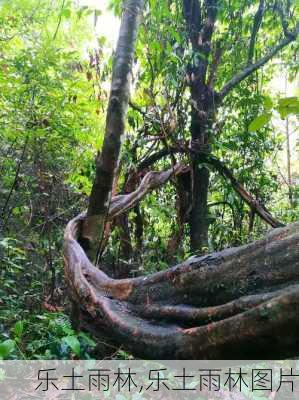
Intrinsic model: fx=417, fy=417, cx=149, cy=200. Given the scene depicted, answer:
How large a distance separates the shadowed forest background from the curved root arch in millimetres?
→ 1783

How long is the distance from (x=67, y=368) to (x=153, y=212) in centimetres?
215

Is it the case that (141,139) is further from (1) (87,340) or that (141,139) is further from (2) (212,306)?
(2) (212,306)

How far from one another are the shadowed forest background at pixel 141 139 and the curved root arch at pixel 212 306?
1783mm

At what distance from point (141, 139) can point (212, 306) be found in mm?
2946

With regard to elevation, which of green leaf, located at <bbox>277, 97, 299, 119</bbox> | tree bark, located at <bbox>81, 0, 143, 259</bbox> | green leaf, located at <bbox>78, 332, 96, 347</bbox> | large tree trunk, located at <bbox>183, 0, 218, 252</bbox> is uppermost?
large tree trunk, located at <bbox>183, 0, 218, 252</bbox>

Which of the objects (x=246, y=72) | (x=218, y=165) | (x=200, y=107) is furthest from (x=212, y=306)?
(x=246, y=72)

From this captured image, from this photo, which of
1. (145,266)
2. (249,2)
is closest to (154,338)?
(145,266)

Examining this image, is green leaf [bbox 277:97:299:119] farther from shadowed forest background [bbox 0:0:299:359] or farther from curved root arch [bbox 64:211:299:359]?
shadowed forest background [bbox 0:0:299:359]

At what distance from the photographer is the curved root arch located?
1.20 m

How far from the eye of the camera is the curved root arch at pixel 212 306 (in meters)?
1.20

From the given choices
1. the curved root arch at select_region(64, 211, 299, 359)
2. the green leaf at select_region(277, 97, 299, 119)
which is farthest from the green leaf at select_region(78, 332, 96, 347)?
the green leaf at select_region(277, 97, 299, 119)

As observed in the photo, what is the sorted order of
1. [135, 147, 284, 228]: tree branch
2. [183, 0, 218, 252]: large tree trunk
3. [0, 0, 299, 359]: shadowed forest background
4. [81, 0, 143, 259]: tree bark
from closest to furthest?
1. [81, 0, 143, 259]: tree bark
2. [0, 0, 299, 359]: shadowed forest background
3. [135, 147, 284, 228]: tree branch
4. [183, 0, 218, 252]: large tree trunk

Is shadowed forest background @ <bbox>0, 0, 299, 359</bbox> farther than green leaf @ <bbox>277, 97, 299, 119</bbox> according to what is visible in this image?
Yes

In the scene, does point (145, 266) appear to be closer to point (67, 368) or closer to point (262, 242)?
point (67, 368)
